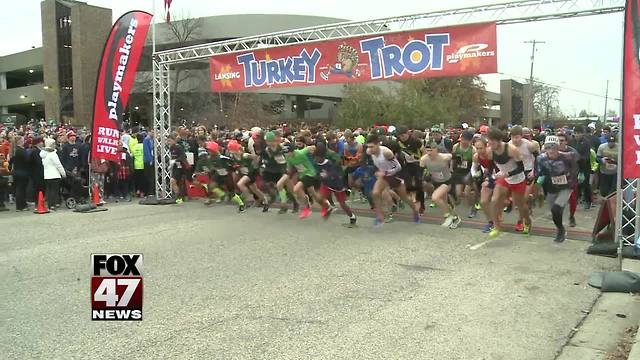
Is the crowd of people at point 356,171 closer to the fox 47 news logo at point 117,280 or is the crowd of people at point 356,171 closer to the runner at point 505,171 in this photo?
the runner at point 505,171

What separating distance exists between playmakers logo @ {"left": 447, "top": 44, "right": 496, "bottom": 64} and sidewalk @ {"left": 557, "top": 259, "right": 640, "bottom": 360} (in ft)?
17.3

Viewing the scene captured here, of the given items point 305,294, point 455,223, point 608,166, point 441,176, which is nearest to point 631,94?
point 441,176

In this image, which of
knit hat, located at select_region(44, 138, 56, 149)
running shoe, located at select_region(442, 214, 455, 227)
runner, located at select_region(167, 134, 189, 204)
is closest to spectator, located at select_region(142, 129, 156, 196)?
runner, located at select_region(167, 134, 189, 204)

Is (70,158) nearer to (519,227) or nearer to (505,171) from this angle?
(505,171)

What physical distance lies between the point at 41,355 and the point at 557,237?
726 centimetres

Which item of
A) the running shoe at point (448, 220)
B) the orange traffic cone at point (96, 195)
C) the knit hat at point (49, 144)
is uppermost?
the knit hat at point (49, 144)

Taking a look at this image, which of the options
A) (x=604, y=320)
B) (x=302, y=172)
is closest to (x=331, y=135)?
(x=302, y=172)

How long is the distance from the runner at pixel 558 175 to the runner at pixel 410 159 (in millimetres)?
2525

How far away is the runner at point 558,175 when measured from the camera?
8.20 meters

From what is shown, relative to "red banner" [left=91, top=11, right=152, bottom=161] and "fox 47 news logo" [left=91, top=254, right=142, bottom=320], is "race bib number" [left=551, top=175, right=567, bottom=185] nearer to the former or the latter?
"fox 47 news logo" [left=91, top=254, right=142, bottom=320]

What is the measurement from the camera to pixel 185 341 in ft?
14.6

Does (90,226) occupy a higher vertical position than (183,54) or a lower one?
lower

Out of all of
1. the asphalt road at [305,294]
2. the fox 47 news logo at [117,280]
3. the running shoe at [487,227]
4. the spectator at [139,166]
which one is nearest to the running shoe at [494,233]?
the asphalt road at [305,294]

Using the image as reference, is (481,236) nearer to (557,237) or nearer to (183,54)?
(557,237)
